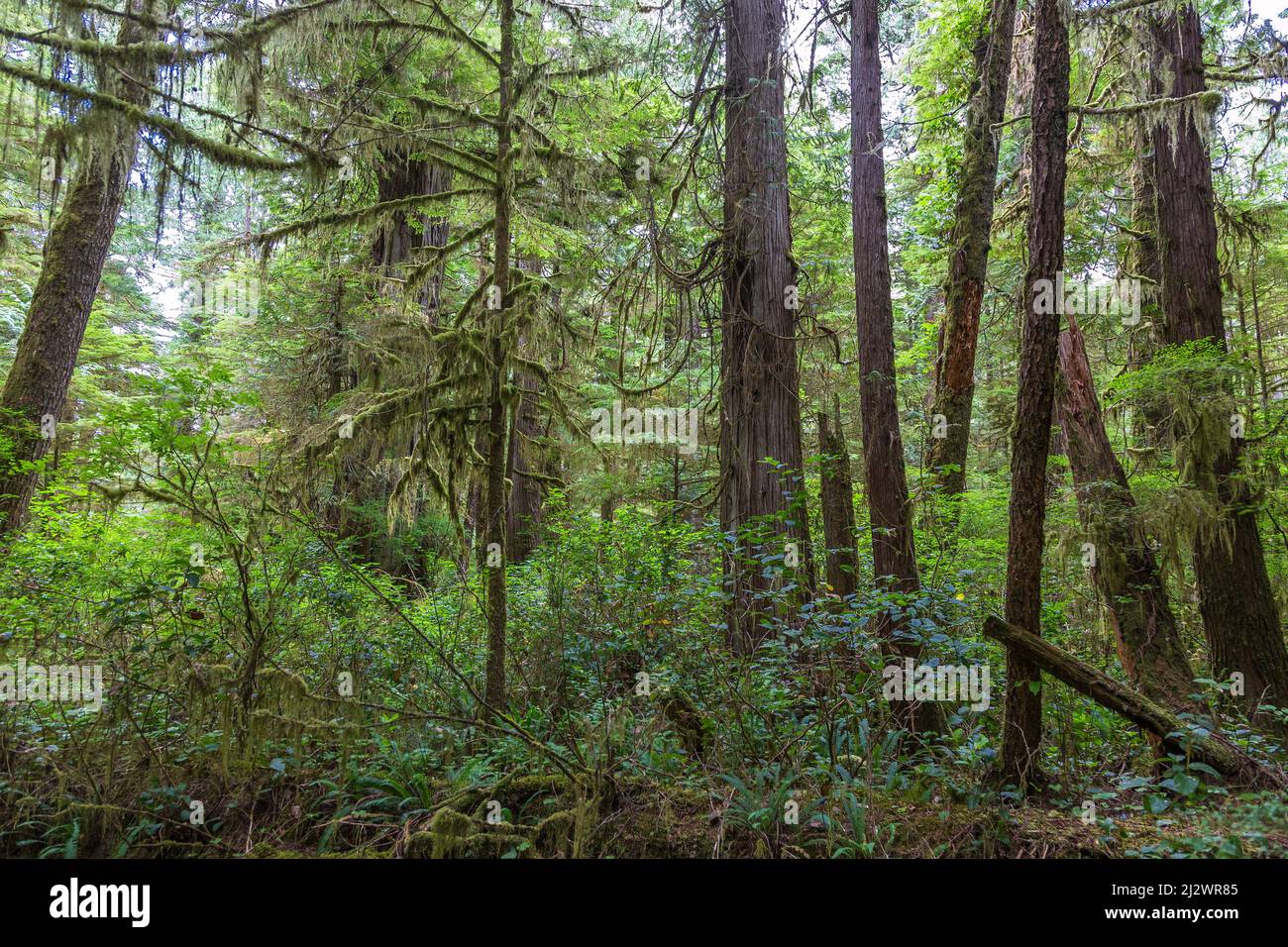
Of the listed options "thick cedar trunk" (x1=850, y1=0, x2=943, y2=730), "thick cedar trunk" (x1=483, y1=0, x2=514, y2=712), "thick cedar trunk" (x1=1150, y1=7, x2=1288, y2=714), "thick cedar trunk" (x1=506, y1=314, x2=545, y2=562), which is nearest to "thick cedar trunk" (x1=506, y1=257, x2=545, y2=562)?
"thick cedar trunk" (x1=506, y1=314, x2=545, y2=562)

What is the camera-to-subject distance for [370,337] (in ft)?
26.4

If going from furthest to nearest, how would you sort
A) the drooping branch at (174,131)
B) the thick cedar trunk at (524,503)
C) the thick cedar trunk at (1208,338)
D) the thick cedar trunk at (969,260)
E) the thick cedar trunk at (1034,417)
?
the thick cedar trunk at (524,503)
the thick cedar trunk at (969,260)
the thick cedar trunk at (1208,338)
the drooping branch at (174,131)
the thick cedar trunk at (1034,417)

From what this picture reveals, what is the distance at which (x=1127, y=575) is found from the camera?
7391mm

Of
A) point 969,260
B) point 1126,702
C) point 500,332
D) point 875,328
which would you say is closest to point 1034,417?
point 1126,702

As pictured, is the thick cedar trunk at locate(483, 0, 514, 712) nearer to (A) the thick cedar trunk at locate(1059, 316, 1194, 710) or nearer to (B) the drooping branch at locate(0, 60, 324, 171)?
(B) the drooping branch at locate(0, 60, 324, 171)

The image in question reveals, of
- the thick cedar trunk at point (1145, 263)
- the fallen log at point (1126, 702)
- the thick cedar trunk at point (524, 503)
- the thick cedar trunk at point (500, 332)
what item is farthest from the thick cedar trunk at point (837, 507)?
the thick cedar trunk at point (524, 503)

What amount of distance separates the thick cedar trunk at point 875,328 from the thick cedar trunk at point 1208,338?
355 centimetres

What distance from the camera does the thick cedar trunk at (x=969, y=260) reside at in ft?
26.3

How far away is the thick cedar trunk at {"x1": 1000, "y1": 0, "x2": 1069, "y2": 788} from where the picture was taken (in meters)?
4.25

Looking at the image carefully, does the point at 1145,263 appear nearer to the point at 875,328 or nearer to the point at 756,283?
the point at 875,328

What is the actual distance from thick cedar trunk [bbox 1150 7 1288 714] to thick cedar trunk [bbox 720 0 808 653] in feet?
15.4

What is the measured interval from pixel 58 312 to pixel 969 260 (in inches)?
454

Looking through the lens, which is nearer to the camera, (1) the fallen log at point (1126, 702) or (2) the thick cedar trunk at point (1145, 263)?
(1) the fallen log at point (1126, 702)

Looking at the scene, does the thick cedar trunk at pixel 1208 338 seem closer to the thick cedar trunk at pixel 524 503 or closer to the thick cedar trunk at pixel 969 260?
the thick cedar trunk at pixel 969 260
